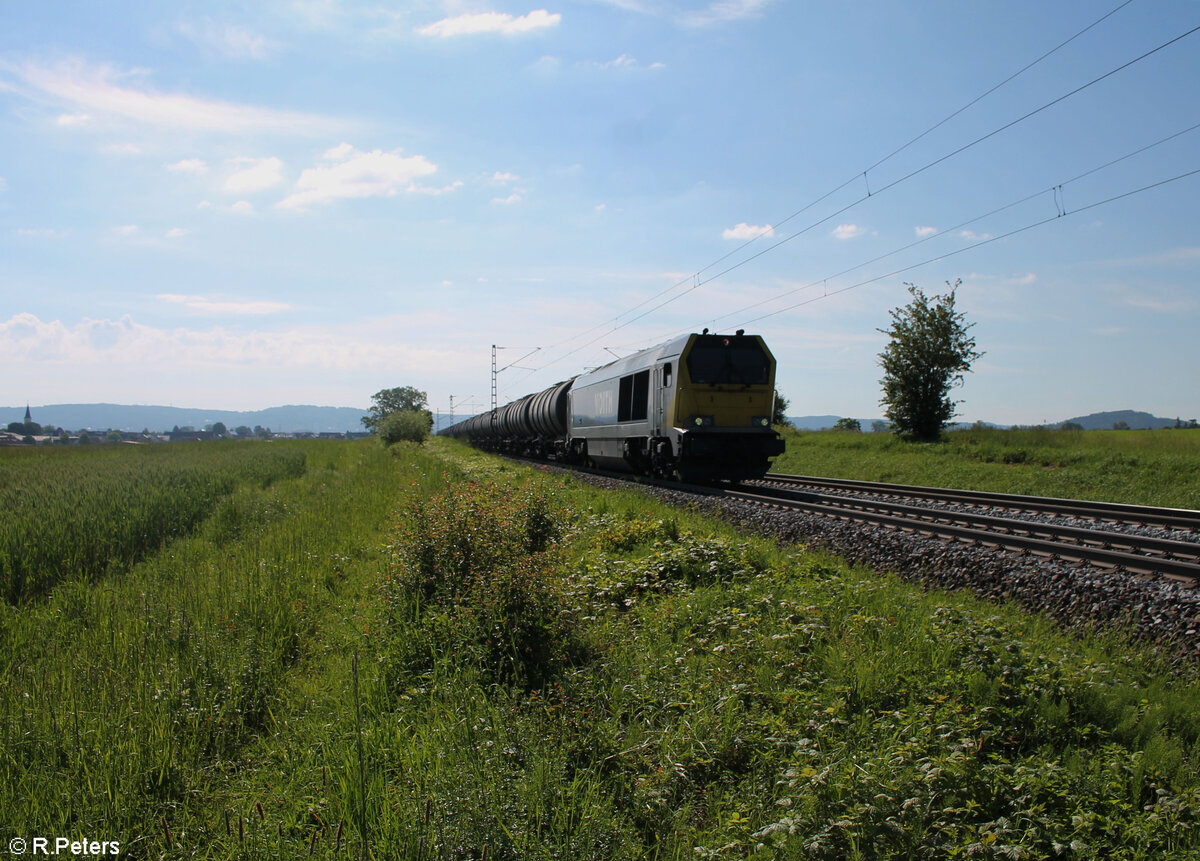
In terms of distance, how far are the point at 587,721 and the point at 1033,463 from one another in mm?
21253

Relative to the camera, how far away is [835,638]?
5.13 metres

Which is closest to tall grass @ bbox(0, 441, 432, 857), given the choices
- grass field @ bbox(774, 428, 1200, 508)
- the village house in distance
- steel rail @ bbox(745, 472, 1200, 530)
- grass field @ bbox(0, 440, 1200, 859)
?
grass field @ bbox(0, 440, 1200, 859)

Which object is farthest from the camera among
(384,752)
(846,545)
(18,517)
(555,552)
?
(18,517)

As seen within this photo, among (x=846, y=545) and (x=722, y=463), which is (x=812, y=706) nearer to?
(x=846, y=545)

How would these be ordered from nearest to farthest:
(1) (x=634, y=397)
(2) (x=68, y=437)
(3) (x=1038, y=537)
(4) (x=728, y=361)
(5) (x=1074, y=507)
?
(3) (x=1038, y=537) → (5) (x=1074, y=507) → (4) (x=728, y=361) → (1) (x=634, y=397) → (2) (x=68, y=437)

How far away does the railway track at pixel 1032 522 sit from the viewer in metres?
6.55

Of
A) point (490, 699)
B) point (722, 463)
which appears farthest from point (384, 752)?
point (722, 463)

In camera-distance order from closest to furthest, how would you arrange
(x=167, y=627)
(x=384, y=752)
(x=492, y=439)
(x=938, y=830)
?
(x=938, y=830)
(x=384, y=752)
(x=167, y=627)
(x=492, y=439)

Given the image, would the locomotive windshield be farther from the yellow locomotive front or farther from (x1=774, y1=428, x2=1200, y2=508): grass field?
(x1=774, y1=428, x2=1200, y2=508): grass field

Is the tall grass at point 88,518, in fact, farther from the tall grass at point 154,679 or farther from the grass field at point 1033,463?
the grass field at point 1033,463

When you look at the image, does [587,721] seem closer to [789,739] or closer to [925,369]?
[789,739]

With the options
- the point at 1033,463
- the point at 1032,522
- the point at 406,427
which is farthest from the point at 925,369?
the point at 406,427

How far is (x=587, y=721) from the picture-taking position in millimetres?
4125

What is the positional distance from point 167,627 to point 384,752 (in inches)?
153
